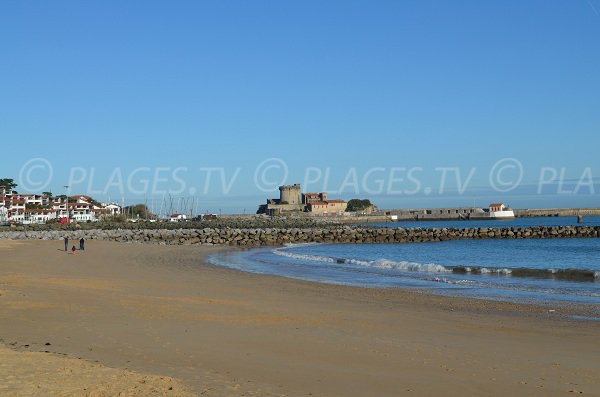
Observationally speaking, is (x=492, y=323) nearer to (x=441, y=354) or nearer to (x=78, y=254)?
(x=441, y=354)

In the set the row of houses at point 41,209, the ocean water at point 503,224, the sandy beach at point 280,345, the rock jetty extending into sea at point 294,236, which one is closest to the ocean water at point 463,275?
the sandy beach at point 280,345

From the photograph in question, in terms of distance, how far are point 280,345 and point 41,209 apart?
117217 mm

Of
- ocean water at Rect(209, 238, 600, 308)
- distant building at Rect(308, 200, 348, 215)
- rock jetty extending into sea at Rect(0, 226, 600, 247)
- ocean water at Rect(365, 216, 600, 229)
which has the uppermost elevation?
distant building at Rect(308, 200, 348, 215)

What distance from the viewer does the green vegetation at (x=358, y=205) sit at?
16988 cm

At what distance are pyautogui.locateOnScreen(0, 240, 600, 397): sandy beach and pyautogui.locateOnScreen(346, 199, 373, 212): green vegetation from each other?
504 ft

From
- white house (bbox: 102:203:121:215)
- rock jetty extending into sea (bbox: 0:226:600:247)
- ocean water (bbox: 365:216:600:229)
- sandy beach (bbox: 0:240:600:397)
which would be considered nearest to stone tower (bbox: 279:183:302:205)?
ocean water (bbox: 365:216:600:229)

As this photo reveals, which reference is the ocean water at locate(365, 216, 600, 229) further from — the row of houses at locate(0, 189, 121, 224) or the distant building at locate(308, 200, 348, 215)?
the row of houses at locate(0, 189, 121, 224)

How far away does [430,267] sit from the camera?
88.1 ft

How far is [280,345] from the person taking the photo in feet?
29.1

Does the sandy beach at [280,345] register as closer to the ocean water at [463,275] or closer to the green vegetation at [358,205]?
the ocean water at [463,275]

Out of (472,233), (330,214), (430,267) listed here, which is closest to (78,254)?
(430,267)

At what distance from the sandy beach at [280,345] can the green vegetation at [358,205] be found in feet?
504

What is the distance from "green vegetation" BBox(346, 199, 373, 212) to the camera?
Answer: 16988 cm

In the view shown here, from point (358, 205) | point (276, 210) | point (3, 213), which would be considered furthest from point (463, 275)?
point (358, 205)
